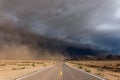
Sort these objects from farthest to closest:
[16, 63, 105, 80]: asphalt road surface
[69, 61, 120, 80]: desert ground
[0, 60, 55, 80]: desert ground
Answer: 1. [69, 61, 120, 80]: desert ground
2. [0, 60, 55, 80]: desert ground
3. [16, 63, 105, 80]: asphalt road surface

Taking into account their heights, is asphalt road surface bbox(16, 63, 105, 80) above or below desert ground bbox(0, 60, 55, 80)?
below

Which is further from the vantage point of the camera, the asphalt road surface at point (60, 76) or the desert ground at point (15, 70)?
the desert ground at point (15, 70)

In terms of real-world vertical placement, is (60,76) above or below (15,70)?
below

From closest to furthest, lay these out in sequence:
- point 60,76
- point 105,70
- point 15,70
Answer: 1. point 60,76
2. point 15,70
3. point 105,70

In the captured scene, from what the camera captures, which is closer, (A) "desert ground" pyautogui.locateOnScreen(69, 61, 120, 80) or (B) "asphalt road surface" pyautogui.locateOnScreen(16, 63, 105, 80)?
(B) "asphalt road surface" pyautogui.locateOnScreen(16, 63, 105, 80)

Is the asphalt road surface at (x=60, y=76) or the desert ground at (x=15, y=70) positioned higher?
the desert ground at (x=15, y=70)

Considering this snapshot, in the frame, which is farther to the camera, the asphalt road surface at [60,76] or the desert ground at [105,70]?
the desert ground at [105,70]

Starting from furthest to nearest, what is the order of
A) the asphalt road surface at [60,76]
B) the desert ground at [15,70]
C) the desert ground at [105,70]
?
1. the desert ground at [105,70]
2. the desert ground at [15,70]
3. the asphalt road surface at [60,76]

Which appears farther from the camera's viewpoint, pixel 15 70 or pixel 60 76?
pixel 15 70

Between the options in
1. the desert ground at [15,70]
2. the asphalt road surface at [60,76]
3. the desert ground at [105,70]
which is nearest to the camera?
the asphalt road surface at [60,76]

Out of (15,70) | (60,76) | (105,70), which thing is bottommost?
(60,76)

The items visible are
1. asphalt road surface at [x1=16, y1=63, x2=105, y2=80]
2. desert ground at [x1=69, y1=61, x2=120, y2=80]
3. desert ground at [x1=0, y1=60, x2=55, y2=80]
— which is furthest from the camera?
desert ground at [x1=69, y1=61, x2=120, y2=80]

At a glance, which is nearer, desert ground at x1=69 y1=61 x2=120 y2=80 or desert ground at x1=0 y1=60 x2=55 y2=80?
desert ground at x1=0 y1=60 x2=55 y2=80

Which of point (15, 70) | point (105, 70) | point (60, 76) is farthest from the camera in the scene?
point (105, 70)
